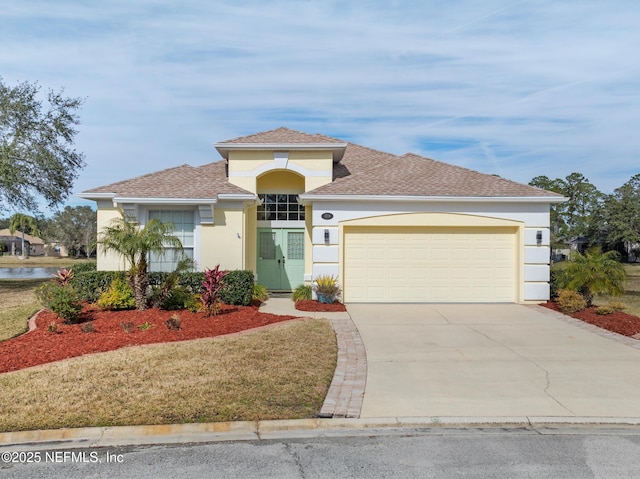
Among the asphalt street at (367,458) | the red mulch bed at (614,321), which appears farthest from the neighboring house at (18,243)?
the asphalt street at (367,458)

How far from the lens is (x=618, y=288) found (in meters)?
12.3

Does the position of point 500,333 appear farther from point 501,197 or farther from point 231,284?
point 231,284

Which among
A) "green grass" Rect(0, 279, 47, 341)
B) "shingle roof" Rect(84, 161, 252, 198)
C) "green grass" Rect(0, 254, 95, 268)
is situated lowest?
"green grass" Rect(0, 254, 95, 268)

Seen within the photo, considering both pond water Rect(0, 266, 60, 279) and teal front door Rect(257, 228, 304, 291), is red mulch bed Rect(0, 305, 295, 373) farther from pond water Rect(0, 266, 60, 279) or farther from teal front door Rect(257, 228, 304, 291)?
pond water Rect(0, 266, 60, 279)

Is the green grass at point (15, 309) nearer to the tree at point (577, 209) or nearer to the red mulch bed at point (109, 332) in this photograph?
the red mulch bed at point (109, 332)

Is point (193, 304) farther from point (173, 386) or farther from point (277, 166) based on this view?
point (277, 166)

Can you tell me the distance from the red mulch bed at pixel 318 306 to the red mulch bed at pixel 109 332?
1230 millimetres

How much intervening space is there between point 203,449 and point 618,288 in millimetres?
11370

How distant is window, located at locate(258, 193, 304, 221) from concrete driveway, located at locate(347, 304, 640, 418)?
228 inches

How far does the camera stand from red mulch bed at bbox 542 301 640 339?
399 inches

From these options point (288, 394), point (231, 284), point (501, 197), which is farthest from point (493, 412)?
point (501, 197)

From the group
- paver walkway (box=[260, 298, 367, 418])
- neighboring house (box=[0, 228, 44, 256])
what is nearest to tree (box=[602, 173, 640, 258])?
paver walkway (box=[260, 298, 367, 418])

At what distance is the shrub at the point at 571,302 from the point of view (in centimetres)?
1233
